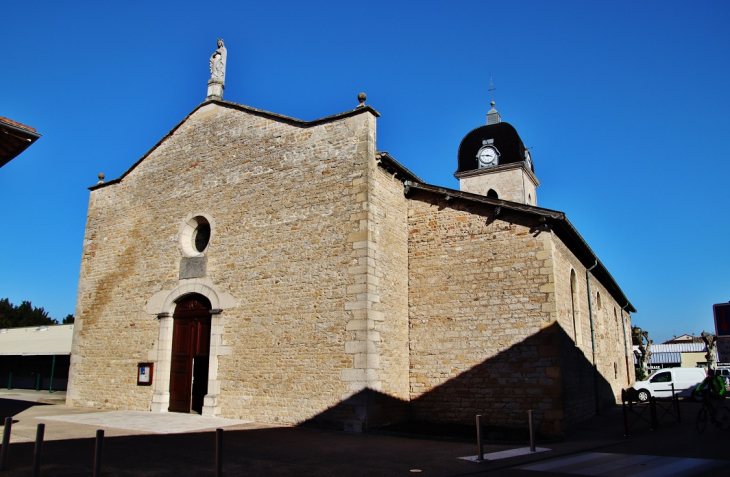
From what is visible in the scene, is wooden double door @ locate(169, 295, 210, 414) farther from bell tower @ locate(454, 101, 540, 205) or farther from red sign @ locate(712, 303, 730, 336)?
bell tower @ locate(454, 101, 540, 205)

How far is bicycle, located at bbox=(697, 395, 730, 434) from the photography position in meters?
10.7

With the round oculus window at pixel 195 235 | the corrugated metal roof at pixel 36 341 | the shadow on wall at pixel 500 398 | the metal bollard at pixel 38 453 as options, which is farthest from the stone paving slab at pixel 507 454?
the corrugated metal roof at pixel 36 341

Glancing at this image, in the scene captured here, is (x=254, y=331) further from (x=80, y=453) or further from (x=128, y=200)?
(x=128, y=200)

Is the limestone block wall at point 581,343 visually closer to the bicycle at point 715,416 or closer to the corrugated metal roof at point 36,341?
the bicycle at point 715,416

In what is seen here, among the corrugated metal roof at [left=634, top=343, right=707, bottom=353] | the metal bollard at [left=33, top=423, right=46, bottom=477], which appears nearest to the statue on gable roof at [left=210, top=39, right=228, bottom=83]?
the metal bollard at [left=33, top=423, right=46, bottom=477]

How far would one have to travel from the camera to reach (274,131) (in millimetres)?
13977

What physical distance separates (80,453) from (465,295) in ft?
27.3

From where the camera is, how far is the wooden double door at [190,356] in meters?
13.8

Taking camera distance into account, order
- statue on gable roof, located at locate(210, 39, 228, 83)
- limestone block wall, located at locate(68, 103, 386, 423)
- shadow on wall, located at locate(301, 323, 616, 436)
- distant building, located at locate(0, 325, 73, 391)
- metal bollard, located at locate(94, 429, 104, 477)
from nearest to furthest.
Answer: metal bollard, located at locate(94, 429, 104, 477), shadow on wall, located at locate(301, 323, 616, 436), limestone block wall, located at locate(68, 103, 386, 423), statue on gable roof, located at locate(210, 39, 228, 83), distant building, located at locate(0, 325, 73, 391)

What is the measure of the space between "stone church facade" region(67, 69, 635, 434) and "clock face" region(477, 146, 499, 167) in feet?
47.2

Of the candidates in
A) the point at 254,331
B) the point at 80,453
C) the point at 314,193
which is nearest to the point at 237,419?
the point at 254,331

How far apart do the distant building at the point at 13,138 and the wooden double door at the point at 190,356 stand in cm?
585

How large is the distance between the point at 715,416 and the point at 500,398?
433cm

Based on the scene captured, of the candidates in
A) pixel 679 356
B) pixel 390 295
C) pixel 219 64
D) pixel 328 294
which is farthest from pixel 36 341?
pixel 679 356
